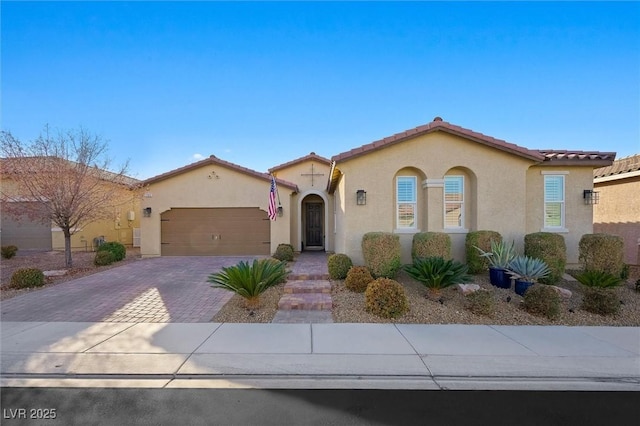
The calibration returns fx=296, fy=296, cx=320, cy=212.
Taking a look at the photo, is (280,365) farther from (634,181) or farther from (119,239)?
(119,239)

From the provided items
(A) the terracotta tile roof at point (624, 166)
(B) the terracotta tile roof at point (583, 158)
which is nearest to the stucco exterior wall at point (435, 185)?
(B) the terracotta tile roof at point (583, 158)

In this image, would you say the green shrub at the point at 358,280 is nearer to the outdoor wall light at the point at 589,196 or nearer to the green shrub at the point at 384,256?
the green shrub at the point at 384,256

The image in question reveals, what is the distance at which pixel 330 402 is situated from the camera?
11.8 ft

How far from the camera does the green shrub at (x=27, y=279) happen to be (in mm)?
8477

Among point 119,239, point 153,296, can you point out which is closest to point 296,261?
point 153,296

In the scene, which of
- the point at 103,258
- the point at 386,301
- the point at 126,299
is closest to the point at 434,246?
the point at 386,301

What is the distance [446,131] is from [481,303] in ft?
18.2

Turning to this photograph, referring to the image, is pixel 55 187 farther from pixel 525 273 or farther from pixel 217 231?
pixel 525 273

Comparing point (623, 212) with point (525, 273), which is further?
point (623, 212)

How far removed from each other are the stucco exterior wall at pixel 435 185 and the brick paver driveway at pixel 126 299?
15.8ft

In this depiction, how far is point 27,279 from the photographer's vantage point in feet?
28.1

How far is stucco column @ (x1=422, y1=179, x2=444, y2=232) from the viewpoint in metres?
9.63

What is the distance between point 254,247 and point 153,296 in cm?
690

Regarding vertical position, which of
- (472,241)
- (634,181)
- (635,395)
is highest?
(634,181)
